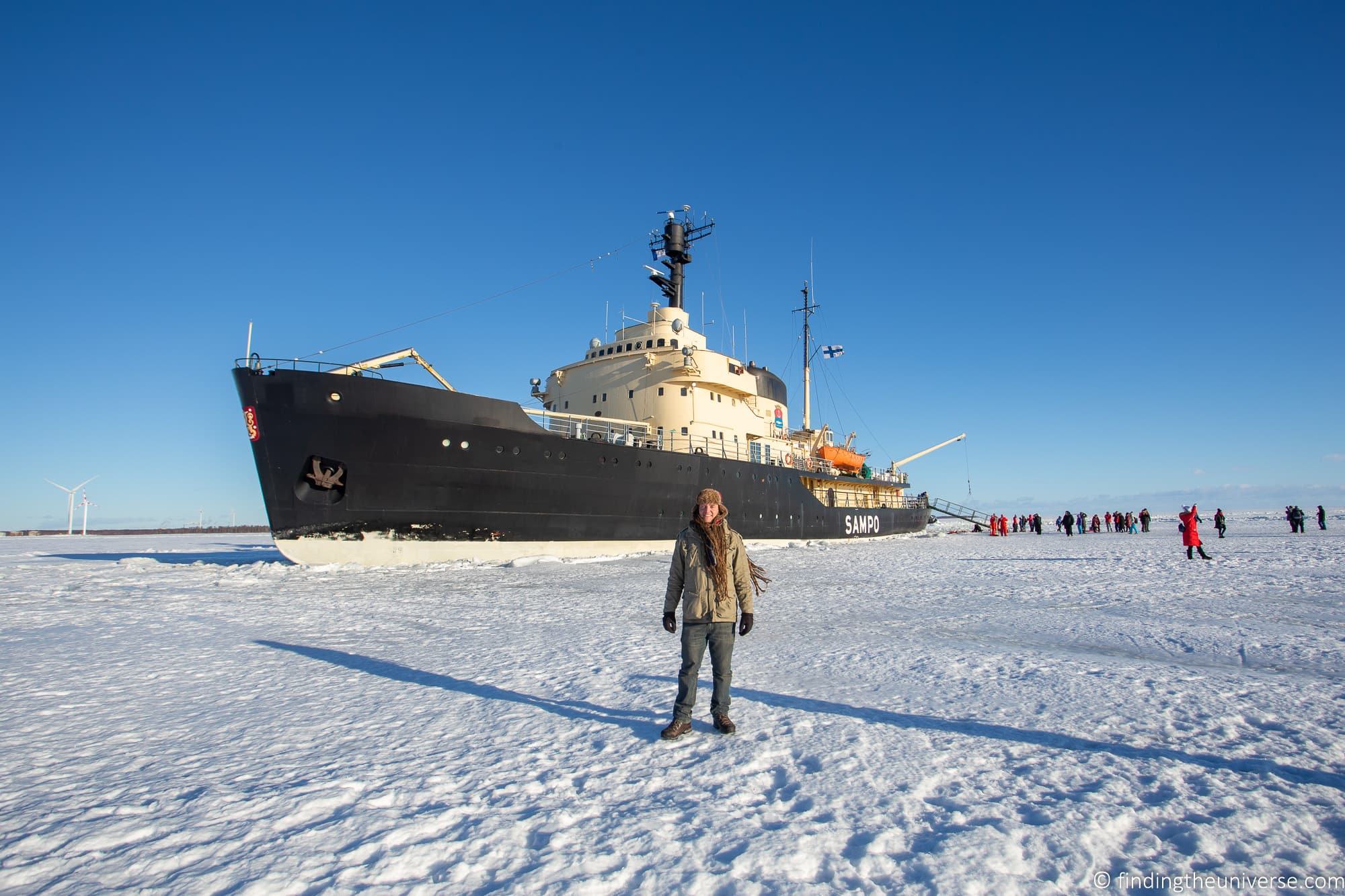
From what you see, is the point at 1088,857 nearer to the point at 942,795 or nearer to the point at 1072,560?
the point at 942,795

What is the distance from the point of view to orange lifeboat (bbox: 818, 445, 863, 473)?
30.1 m

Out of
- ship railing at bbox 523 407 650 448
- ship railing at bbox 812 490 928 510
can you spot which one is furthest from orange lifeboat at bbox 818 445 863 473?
ship railing at bbox 523 407 650 448

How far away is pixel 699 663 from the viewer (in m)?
3.82

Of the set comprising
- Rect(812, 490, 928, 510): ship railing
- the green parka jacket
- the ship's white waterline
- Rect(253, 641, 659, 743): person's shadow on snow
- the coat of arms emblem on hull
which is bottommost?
Rect(253, 641, 659, 743): person's shadow on snow

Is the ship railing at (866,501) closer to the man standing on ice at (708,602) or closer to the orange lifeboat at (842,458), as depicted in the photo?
the orange lifeboat at (842,458)

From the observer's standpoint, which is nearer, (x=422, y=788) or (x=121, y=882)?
(x=121, y=882)

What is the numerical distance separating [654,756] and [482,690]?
1.92m

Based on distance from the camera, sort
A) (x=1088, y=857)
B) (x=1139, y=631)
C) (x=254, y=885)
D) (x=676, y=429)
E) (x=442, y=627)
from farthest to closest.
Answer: (x=676, y=429) < (x=442, y=627) < (x=1139, y=631) < (x=1088, y=857) < (x=254, y=885)

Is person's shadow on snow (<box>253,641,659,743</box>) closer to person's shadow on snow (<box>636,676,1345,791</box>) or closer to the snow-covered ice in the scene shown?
the snow-covered ice

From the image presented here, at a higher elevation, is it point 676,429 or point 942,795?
point 676,429

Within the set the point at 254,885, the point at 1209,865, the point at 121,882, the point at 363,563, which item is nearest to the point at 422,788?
the point at 254,885

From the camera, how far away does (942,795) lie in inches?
120

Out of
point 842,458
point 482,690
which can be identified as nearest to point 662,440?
point 842,458

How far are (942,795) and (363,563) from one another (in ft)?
45.4
